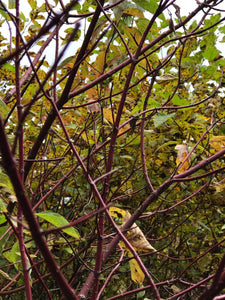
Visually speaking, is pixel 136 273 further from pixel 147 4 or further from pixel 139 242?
pixel 147 4

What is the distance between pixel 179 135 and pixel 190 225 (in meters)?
0.55

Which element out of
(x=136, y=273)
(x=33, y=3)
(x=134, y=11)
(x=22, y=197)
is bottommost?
(x=136, y=273)

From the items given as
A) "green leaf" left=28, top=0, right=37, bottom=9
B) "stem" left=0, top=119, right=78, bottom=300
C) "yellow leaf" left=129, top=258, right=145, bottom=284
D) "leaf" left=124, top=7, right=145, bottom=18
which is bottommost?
"yellow leaf" left=129, top=258, right=145, bottom=284

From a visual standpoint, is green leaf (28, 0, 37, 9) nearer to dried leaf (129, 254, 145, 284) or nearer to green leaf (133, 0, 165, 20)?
green leaf (133, 0, 165, 20)

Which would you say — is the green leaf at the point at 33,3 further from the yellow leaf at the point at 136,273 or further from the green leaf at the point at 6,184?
the yellow leaf at the point at 136,273

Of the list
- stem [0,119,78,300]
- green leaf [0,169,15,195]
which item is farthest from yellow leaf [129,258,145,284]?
stem [0,119,78,300]

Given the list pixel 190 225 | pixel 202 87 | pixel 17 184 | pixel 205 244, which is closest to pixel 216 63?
pixel 202 87

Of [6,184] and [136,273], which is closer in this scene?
[6,184]

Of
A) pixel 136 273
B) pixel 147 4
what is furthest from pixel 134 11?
pixel 136 273

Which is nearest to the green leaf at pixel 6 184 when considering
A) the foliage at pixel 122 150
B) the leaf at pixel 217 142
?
the foliage at pixel 122 150

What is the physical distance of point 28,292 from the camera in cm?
66

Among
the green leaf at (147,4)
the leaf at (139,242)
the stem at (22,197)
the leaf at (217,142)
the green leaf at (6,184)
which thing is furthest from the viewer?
the leaf at (217,142)

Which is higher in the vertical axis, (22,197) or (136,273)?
(22,197)

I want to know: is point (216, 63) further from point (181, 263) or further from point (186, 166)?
point (181, 263)
